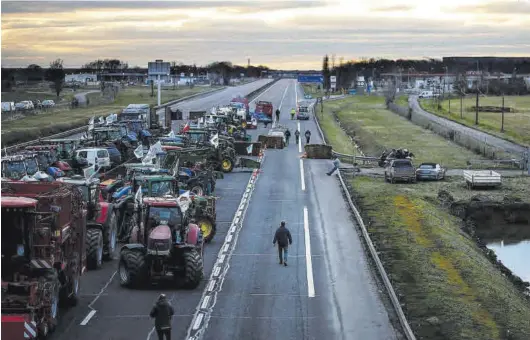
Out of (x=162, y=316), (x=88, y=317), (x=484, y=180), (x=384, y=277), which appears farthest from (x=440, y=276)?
(x=484, y=180)

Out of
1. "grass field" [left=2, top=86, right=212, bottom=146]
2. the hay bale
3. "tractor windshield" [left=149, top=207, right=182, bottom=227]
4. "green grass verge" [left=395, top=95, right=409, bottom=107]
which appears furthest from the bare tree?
"tractor windshield" [left=149, top=207, right=182, bottom=227]

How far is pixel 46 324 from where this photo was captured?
19156 millimetres

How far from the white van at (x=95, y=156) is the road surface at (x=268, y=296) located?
14.0 metres

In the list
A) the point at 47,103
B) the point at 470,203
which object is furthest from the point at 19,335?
the point at 47,103

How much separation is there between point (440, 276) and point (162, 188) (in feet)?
33.0

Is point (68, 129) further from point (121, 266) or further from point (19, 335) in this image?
point (19, 335)

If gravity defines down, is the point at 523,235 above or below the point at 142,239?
below

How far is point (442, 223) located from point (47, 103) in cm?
9021

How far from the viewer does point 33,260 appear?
19.4m

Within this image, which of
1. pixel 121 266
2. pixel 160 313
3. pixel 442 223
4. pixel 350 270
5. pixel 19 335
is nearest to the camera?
pixel 19 335

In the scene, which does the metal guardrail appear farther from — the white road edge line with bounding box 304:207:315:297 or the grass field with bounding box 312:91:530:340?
the white road edge line with bounding box 304:207:315:297

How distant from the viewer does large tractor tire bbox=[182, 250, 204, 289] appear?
79.0ft

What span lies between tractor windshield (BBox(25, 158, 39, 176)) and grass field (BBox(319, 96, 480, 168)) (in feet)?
92.1

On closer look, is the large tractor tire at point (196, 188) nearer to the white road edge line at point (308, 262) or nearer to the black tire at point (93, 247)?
the white road edge line at point (308, 262)
